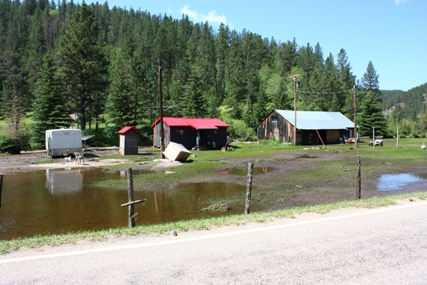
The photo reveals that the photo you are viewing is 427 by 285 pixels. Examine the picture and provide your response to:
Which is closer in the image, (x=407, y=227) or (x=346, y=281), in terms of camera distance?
(x=346, y=281)

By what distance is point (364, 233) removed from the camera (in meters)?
6.63

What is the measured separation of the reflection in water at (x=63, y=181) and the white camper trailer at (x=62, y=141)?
972 cm

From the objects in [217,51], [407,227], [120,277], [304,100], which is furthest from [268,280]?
[217,51]

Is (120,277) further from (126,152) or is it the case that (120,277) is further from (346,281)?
(126,152)

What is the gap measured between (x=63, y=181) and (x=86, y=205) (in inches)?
303

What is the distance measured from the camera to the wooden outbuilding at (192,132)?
43.3 m

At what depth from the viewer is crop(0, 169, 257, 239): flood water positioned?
34.1ft

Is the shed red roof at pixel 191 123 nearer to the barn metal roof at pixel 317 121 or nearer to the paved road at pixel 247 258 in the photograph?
the barn metal roof at pixel 317 121

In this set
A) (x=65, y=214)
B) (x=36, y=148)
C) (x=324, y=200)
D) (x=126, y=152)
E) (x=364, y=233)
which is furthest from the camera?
(x=36, y=148)

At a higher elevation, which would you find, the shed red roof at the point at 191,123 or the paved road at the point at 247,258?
the shed red roof at the point at 191,123

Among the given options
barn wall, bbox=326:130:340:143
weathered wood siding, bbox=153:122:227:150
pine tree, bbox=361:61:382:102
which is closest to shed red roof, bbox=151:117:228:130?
weathered wood siding, bbox=153:122:227:150

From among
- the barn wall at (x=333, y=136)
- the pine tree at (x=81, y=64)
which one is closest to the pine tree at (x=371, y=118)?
the barn wall at (x=333, y=136)

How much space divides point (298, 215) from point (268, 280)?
161 inches

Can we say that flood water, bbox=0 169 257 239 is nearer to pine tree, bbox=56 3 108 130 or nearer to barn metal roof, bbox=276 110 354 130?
pine tree, bbox=56 3 108 130
